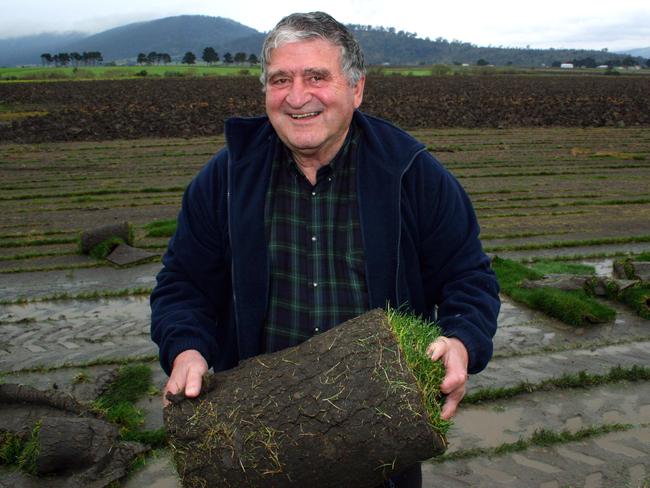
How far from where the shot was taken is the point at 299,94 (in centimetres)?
255

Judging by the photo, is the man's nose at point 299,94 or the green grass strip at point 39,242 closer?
the man's nose at point 299,94

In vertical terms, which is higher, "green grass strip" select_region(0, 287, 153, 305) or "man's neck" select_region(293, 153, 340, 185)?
"man's neck" select_region(293, 153, 340, 185)

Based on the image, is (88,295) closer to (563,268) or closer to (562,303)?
(562,303)

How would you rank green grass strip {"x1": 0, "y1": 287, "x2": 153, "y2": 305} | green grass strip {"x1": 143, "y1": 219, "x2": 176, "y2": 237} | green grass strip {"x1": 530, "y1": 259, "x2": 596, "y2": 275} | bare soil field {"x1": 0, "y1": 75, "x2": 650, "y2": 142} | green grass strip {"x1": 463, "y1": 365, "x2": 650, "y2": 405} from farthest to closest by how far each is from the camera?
1. bare soil field {"x1": 0, "y1": 75, "x2": 650, "y2": 142}
2. green grass strip {"x1": 143, "y1": 219, "x2": 176, "y2": 237}
3. green grass strip {"x1": 530, "y1": 259, "x2": 596, "y2": 275}
4. green grass strip {"x1": 0, "y1": 287, "x2": 153, "y2": 305}
5. green grass strip {"x1": 463, "y1": 365, "x2": 650, "y2": 405}

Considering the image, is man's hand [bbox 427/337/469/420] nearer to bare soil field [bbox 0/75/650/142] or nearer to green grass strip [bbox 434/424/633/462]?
green grass strip [bbox 434/424/633/462]

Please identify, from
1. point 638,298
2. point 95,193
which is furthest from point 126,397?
point 95,193

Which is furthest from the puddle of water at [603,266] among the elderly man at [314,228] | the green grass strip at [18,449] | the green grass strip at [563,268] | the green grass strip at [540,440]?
the green grass strip at [18,449]

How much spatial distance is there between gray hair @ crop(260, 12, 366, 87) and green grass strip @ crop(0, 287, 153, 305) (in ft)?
20.6

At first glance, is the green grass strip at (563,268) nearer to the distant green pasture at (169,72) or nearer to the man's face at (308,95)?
the man's face at (308,95)

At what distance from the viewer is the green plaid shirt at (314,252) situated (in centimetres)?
264

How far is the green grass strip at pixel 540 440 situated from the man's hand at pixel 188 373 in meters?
2.69

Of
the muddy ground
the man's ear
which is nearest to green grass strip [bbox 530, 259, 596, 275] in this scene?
the muddy ground

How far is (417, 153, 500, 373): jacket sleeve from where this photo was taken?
2.56 metres

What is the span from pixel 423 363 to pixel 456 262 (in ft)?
1.60
